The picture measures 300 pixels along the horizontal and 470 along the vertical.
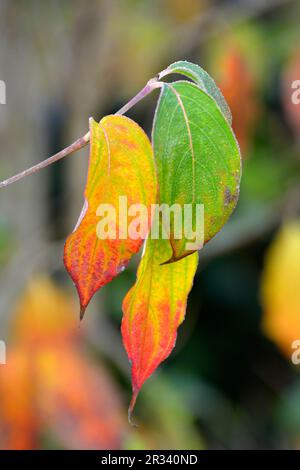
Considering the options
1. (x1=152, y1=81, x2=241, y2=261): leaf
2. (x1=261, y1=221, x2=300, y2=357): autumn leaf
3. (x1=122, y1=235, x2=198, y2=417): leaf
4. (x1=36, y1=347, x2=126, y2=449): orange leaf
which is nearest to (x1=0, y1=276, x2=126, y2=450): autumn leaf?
(x1=36, y1=347, x2=126, y2=449): orange leaf

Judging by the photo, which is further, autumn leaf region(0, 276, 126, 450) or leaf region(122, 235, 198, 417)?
autumn leaf region(0, 276, 126, 450)

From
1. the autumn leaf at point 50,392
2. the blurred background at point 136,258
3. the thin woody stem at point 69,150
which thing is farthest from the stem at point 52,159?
the autumn leaf at point 50,392

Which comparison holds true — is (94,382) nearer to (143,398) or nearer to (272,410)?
(143,398)

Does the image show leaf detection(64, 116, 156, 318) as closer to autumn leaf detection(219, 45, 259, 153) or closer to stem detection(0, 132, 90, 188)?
stem detection(0, 132, 90, 188)

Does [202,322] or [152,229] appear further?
[202,322]

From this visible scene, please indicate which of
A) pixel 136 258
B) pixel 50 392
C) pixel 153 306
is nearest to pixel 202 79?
pixel 153 306

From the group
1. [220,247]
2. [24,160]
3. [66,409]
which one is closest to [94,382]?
[66,409]
